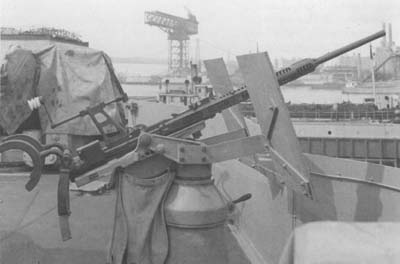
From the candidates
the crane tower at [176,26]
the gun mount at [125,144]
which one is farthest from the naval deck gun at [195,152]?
the crane tower at [176,26]

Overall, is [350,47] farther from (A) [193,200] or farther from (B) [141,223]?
(B) [141,223]

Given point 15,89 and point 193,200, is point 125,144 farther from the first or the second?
point 15,89

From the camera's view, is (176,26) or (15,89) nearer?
(15,89)

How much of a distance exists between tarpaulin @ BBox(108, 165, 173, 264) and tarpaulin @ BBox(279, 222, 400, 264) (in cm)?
240

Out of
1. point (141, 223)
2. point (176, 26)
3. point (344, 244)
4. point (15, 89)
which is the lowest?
point (141, 223)

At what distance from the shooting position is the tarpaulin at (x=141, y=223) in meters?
3.54

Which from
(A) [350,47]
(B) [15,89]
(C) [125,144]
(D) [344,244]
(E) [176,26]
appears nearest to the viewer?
(D) [344,244]

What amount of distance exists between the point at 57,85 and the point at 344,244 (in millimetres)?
7070

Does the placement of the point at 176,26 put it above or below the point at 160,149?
above

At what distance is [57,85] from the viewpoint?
757cm

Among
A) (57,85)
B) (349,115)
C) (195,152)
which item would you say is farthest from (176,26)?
(195,152)

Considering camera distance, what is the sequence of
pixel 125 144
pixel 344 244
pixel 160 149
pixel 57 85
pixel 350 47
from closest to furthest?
1. pixel 344 244
2. pixel 160 149
3. pixel 125 144
4. pixel 350 47
5. pixel 57 85

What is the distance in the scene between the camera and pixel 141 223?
141 inches

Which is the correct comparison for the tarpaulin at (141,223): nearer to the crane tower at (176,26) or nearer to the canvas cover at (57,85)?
the canvas cover at (57,85)
